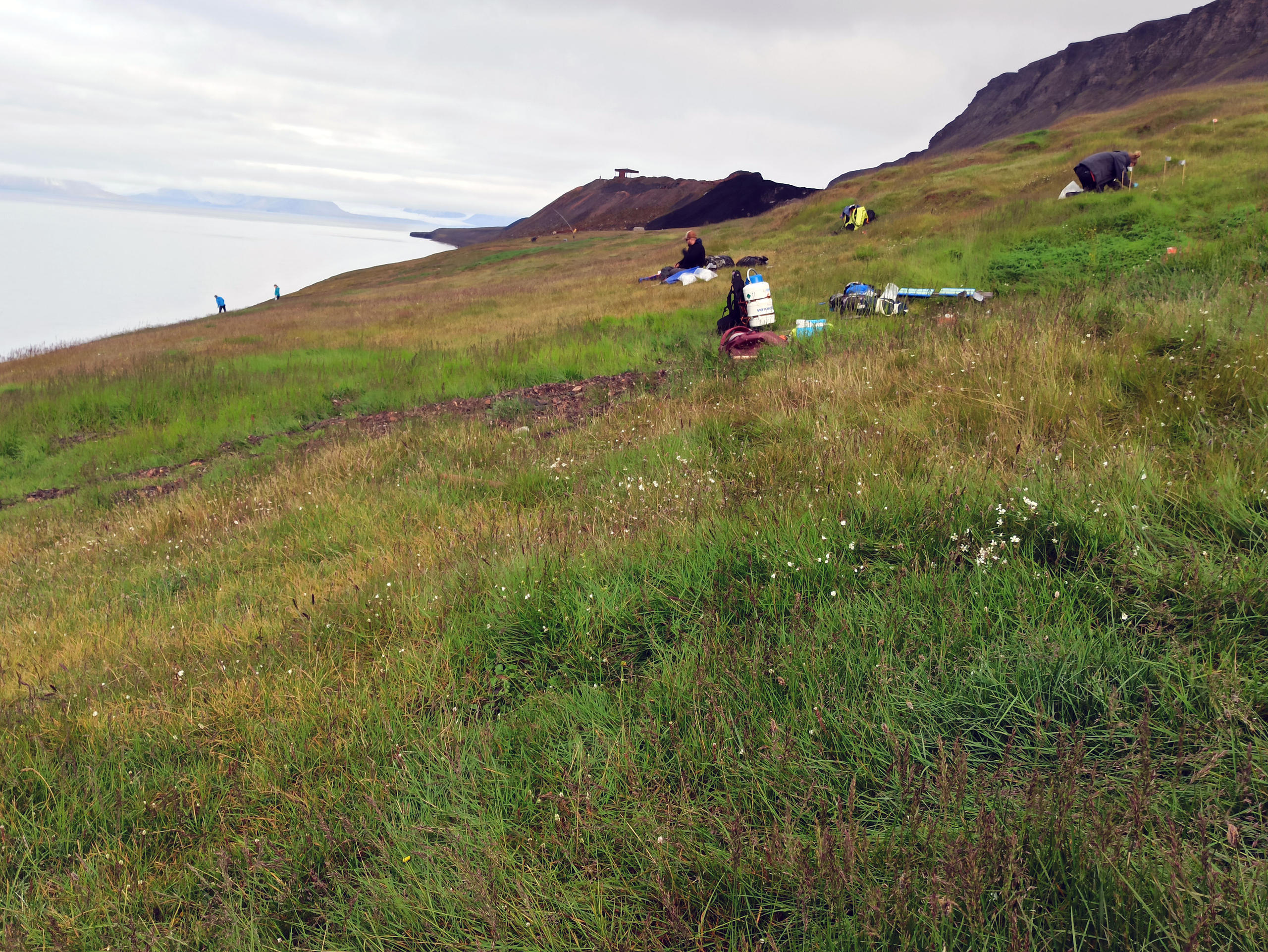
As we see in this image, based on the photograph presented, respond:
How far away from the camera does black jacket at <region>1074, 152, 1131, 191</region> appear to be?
15672mm

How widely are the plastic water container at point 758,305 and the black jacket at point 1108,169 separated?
11054 millimetres

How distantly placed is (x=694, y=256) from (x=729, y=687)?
20.1 meters

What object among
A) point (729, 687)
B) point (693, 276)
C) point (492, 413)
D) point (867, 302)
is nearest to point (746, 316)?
point (867, 302)

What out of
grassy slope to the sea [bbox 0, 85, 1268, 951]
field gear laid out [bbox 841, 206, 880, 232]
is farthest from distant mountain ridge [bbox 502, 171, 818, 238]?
grassy slope to the sea [bbox 0, 85, 1268, 951]

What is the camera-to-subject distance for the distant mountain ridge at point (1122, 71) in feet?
245

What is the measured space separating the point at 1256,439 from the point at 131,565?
25.9 feet

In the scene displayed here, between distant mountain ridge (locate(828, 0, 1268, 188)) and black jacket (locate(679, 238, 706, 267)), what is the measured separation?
6255 cm

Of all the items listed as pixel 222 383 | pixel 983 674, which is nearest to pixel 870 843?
pixel 983 674

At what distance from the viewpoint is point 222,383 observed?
1448 cm

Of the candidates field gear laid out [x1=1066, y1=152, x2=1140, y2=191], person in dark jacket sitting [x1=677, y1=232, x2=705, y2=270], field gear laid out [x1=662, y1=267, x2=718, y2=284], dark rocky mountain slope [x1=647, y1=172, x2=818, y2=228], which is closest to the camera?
field gear laid out [x1=1066, y1=152, x2=1140, y2=191]

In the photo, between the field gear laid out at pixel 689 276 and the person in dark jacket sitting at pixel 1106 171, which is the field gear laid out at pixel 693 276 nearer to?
the field gear laid out at pixel 689 276

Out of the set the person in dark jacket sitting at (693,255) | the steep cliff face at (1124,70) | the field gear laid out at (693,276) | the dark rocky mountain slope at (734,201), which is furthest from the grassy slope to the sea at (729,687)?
the steep cliff face at (1124,70)

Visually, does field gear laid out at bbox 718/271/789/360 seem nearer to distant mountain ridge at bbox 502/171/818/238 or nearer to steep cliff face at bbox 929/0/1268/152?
distant mountain ridge at bbox 502/171/818/238

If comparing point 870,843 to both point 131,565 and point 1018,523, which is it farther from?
point 131,565
